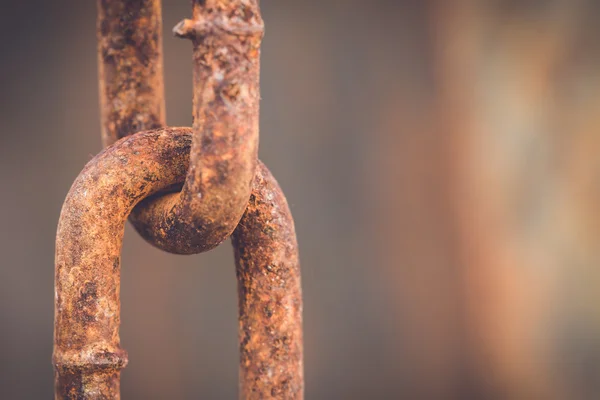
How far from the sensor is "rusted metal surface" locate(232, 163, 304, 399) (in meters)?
0.67

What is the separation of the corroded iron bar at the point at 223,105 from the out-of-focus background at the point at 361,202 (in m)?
1.13

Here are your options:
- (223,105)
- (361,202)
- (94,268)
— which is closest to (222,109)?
(223,105)

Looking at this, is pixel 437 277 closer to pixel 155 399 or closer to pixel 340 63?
pixel 340 63

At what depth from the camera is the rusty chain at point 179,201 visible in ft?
1.82

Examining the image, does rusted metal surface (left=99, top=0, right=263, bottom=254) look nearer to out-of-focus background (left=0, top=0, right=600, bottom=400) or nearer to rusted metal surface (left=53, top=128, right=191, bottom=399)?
rusted metal surface (left=53, top=128, right=191, bottom=399)

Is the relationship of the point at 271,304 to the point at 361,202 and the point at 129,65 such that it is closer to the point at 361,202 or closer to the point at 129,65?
the point at 129,65

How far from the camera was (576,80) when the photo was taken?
1.44 meters

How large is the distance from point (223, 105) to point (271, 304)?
0.70ft

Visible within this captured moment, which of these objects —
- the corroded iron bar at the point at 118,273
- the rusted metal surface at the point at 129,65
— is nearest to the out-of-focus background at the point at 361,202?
the rusted metal surface at the point at 129,65

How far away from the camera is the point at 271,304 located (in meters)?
0.68

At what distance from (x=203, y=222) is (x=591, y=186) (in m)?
1.08

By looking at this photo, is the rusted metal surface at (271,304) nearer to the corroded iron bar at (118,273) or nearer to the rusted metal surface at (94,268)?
the corroded iron bar at (118,273)

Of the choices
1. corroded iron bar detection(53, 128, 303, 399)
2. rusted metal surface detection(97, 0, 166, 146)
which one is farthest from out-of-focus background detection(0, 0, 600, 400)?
corroded iron bar detection(53, 128, 303, 399)

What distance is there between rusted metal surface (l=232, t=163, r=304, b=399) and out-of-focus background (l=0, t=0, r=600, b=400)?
102cm
